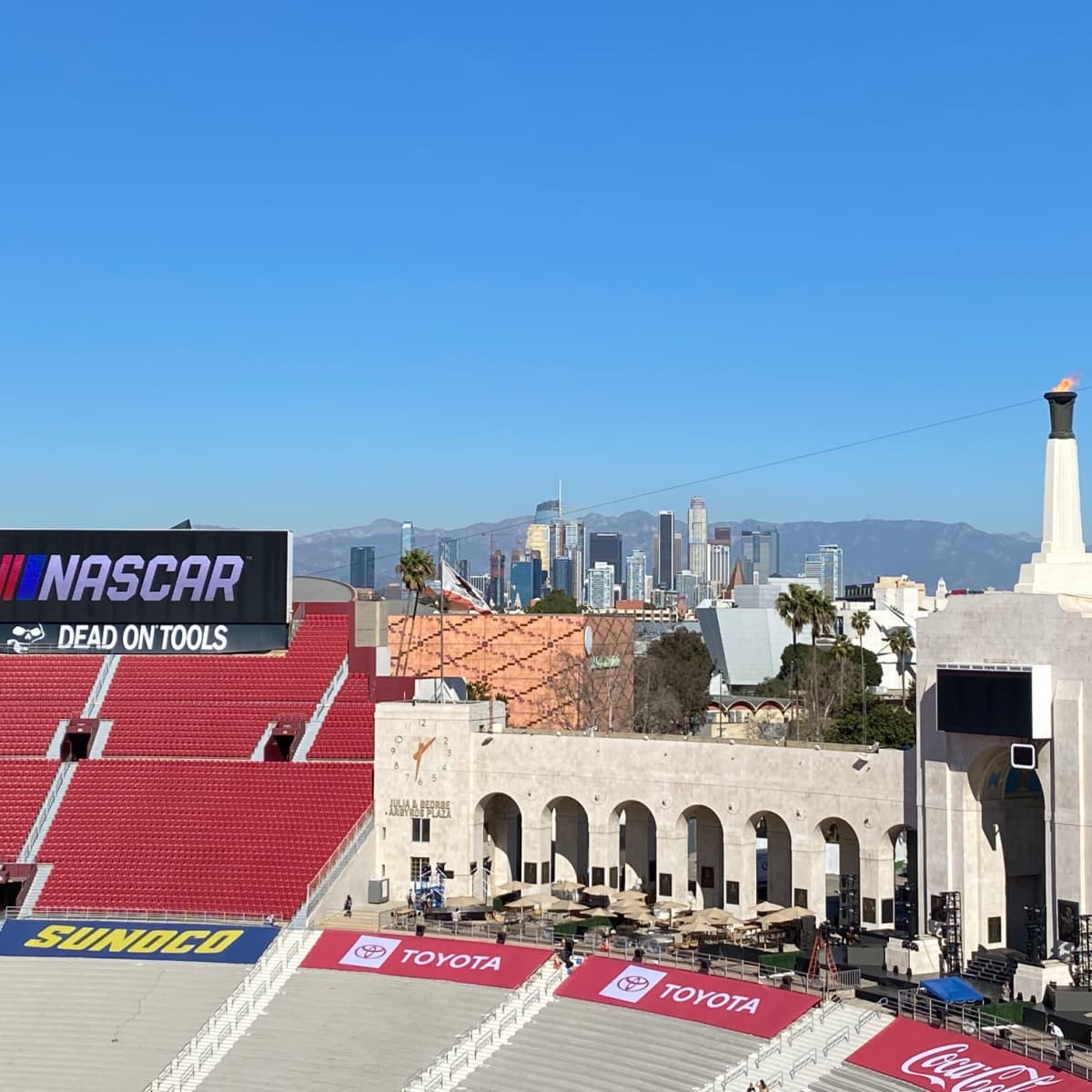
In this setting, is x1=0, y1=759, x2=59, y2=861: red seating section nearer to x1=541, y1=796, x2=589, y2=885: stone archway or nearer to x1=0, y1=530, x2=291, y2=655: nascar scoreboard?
x1=0, y1=530, x2=291, y2=655: nascar scoreboard

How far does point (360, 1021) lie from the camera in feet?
163

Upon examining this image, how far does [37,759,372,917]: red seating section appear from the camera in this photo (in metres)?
59.0

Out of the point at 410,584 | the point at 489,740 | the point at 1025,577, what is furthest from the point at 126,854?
the point at 1025,577

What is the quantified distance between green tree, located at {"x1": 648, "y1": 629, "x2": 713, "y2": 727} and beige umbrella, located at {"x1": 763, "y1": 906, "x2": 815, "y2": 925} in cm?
6212

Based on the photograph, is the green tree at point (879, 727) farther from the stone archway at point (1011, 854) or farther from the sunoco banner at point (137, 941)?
the sunoco banner at point (137, 941)

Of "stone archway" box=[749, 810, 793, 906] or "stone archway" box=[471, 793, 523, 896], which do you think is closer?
"stone archway" box=[749, 810, 793, 906]

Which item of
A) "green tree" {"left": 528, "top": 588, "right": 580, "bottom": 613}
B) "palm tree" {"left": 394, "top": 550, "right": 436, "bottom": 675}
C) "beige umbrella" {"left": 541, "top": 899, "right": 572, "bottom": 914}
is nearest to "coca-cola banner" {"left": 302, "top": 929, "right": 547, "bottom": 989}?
"beige umbrella" {"left": 541, "top": 899, "right": 572, "bottom": 914}

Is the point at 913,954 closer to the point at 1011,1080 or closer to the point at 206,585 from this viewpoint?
the point at 1011,1080

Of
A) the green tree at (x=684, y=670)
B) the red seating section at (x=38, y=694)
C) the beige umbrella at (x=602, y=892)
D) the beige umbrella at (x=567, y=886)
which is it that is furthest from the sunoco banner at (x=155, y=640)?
the green tree at (x=684, y=670)

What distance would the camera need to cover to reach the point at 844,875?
54688mm

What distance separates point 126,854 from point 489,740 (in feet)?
47.6

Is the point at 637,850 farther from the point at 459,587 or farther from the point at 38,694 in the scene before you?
the point at 38,694

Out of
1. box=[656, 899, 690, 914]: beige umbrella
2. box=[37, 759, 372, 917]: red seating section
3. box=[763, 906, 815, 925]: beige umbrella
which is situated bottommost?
box=[656, 899, 690, 914]: beige umbrella

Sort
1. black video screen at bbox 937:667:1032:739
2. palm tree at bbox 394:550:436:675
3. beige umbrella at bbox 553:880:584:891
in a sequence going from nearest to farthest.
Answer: black video screen at bbox 937:667:1032:739, beige umbrella at bbox 553:880:584:891, palm tree at bbox 394:550:436:675
